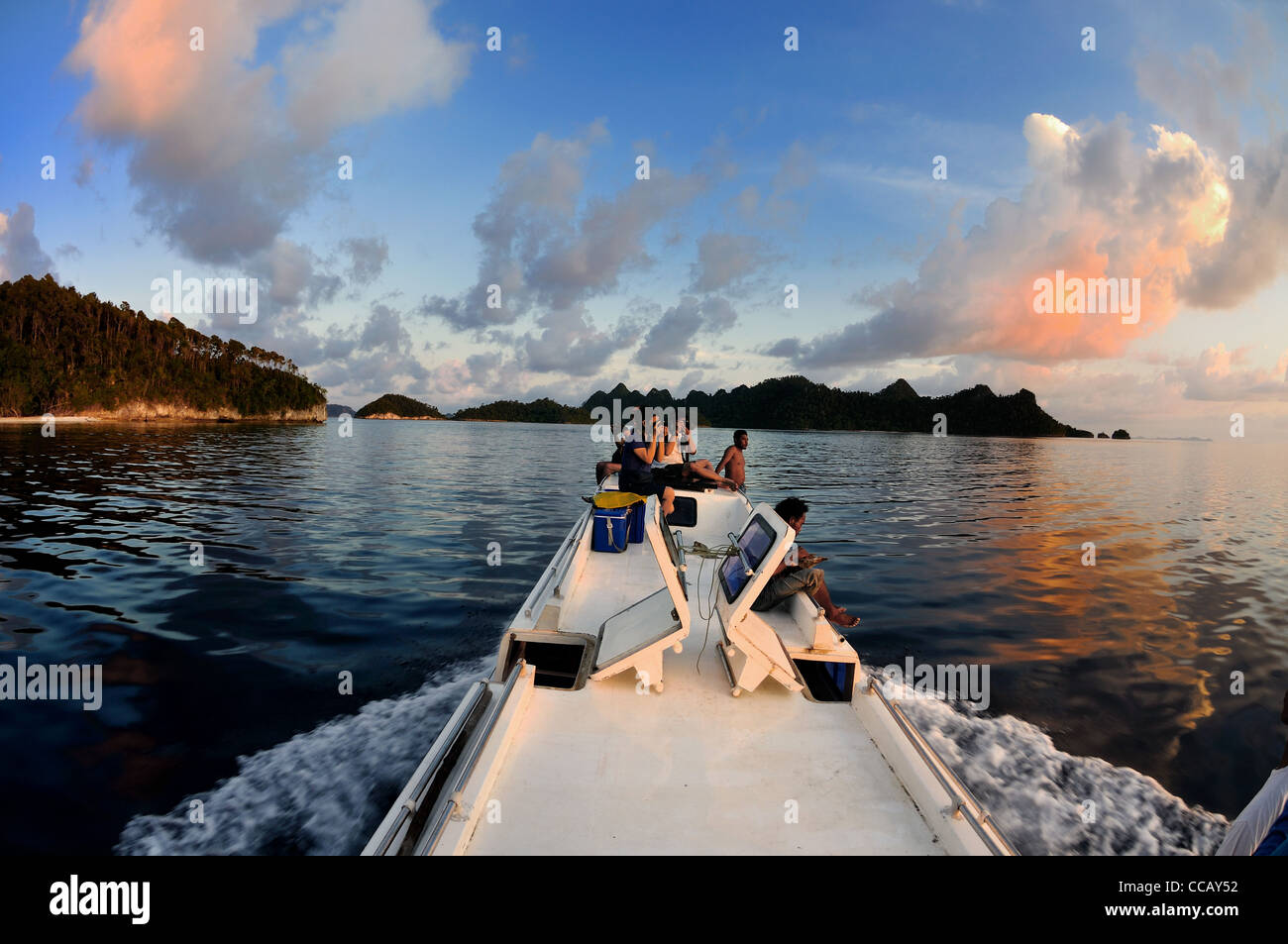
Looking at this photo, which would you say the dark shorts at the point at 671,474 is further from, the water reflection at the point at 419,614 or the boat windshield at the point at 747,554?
the boat windshield at the point at 747,554

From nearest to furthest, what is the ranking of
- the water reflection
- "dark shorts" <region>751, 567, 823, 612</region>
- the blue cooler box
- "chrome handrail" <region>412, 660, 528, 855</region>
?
"chrome handrail" <region>412, 660, 528, 855</region>
the water reflection
"dark shorts" <region>751, 567, 823, 612</region>
the blue cooler box

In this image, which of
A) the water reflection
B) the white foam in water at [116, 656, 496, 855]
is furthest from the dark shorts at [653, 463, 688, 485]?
the white foam in water at [116, 656, 496, 855]

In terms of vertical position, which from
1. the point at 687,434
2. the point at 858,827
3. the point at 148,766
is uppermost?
the point at 687,434

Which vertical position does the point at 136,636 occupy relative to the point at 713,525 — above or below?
below

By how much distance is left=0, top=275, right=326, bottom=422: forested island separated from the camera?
265ft

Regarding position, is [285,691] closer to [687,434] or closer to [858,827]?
[858,827]

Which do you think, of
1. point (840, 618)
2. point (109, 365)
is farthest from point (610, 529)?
point (109, 365)

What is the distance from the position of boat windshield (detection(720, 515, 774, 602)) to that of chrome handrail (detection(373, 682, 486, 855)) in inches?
87.0

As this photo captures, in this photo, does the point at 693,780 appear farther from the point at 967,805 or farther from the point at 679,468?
the point at 679,468

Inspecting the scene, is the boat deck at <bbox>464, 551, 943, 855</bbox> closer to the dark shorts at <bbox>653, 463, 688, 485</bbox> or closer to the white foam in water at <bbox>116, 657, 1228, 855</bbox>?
the white foam in water at <bbox>116, 657, 1228, 855</bbox>

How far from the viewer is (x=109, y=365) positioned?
92438 millimetres

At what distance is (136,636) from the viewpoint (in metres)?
7.29
